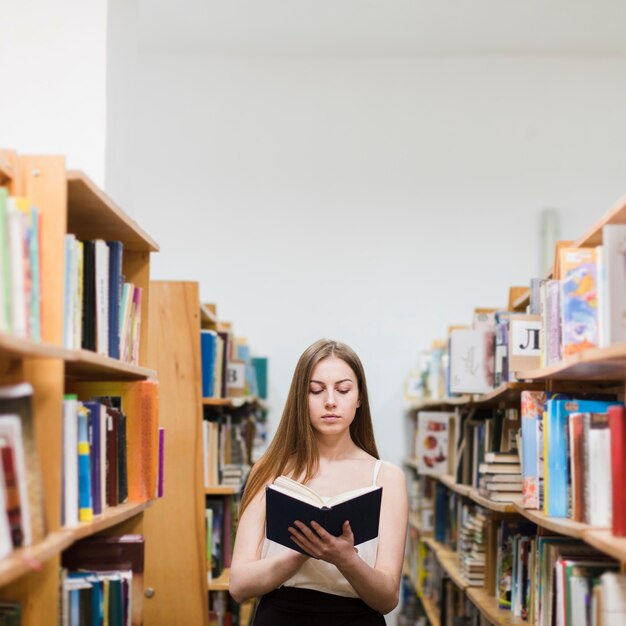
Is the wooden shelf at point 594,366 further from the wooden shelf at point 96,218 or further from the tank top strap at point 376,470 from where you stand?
the wooden shelf at point 96,218

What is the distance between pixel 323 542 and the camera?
7.65 feet

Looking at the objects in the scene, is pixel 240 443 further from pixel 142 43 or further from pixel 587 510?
pixel 142 43

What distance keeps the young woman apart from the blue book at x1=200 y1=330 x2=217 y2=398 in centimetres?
158

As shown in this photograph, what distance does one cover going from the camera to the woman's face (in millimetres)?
2693

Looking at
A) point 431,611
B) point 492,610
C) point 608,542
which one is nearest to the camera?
point 608,542

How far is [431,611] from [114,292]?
12.7ft

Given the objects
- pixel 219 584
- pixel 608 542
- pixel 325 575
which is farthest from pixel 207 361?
pixel 608 542

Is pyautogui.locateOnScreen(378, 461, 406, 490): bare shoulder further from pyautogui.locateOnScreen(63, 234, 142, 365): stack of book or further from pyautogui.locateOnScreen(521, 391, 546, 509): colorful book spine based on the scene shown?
pyautogui.locateOnScreen(63, 234, 142, 365): stack of book

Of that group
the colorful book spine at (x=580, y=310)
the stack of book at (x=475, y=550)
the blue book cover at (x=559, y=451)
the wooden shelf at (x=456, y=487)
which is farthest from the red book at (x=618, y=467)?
the wooden shelf at (x=456, y=487)

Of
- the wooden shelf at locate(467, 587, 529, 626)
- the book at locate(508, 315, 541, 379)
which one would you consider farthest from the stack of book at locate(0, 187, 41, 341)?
the wooden shelf at locate(467, 587, 529, 626)

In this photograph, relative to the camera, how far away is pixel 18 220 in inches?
69.2

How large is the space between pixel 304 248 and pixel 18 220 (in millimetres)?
5240

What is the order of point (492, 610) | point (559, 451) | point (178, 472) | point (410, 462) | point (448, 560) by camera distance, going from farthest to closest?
point (410, 462), point (448, 560), point (178, 472), point (492, 610), point (559, 451)

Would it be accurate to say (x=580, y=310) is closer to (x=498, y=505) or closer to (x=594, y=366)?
(x=594, y=366)
